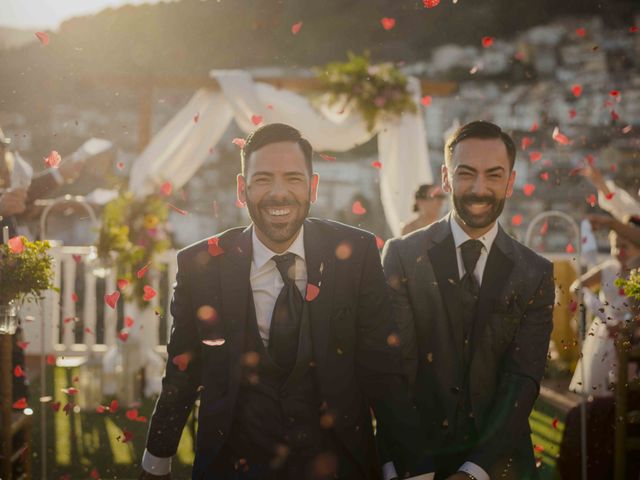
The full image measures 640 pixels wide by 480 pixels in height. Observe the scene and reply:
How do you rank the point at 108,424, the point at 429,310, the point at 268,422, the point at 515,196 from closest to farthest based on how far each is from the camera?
1. the point at 268,422
2. the point at 429,310
3. the point at 108,424
4. the point at 515,196

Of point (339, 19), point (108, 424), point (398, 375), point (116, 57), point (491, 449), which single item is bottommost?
point (108, 424)

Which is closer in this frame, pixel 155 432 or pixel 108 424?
pixel 155 432

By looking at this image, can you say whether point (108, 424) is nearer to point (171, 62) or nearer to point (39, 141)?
point (39, 141)

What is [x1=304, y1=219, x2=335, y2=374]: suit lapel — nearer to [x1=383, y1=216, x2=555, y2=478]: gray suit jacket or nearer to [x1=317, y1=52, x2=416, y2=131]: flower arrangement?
[x1=383, y1=216, x2=555, y2=478]: gray suit jacket

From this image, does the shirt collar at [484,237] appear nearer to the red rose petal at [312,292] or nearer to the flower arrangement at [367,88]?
the red rose petal at [312,292]

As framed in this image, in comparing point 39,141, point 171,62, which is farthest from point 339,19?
point 39,141

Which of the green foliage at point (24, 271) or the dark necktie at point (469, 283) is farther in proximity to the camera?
the green foliage at point (24, 271)

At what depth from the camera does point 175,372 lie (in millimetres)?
2406

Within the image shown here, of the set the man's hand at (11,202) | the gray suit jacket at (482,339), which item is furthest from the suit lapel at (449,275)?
the man's hand at (11,202)

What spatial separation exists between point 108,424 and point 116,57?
4746 mm

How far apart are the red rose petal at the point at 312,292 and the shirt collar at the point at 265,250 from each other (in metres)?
0.12

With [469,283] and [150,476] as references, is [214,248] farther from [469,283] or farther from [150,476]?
[469,283]

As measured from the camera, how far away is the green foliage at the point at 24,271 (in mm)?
3059

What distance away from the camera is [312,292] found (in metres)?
2.40
